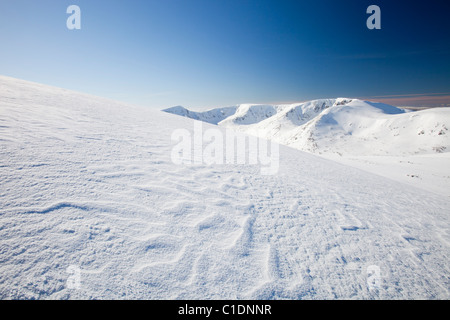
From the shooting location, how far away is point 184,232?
267 centimetres

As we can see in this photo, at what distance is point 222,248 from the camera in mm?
2527

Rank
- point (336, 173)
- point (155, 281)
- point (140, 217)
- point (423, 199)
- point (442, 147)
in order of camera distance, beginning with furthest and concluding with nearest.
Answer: point (442, 147) → point (336, 173) → point (423, 199) → point (140, 217) → point (155, 281)

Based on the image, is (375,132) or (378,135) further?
(375,132)

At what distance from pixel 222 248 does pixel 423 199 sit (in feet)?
22.1

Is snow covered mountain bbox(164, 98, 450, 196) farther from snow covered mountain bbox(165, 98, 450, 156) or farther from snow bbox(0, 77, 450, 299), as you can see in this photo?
snow bbox(0, 77, 450, 299)

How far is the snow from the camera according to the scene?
1.95 metres

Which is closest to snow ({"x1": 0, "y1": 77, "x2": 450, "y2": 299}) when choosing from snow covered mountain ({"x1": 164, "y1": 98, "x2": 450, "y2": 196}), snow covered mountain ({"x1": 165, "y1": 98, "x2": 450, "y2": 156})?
snow covered mountain ({"x1": 164, "y1": 98, "x2": 450, "y2": 196})

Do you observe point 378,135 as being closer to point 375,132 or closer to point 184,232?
point 375,132

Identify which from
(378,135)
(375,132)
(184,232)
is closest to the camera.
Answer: (184,232)

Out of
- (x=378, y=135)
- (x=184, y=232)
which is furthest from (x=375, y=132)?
(x=184, y=232)
